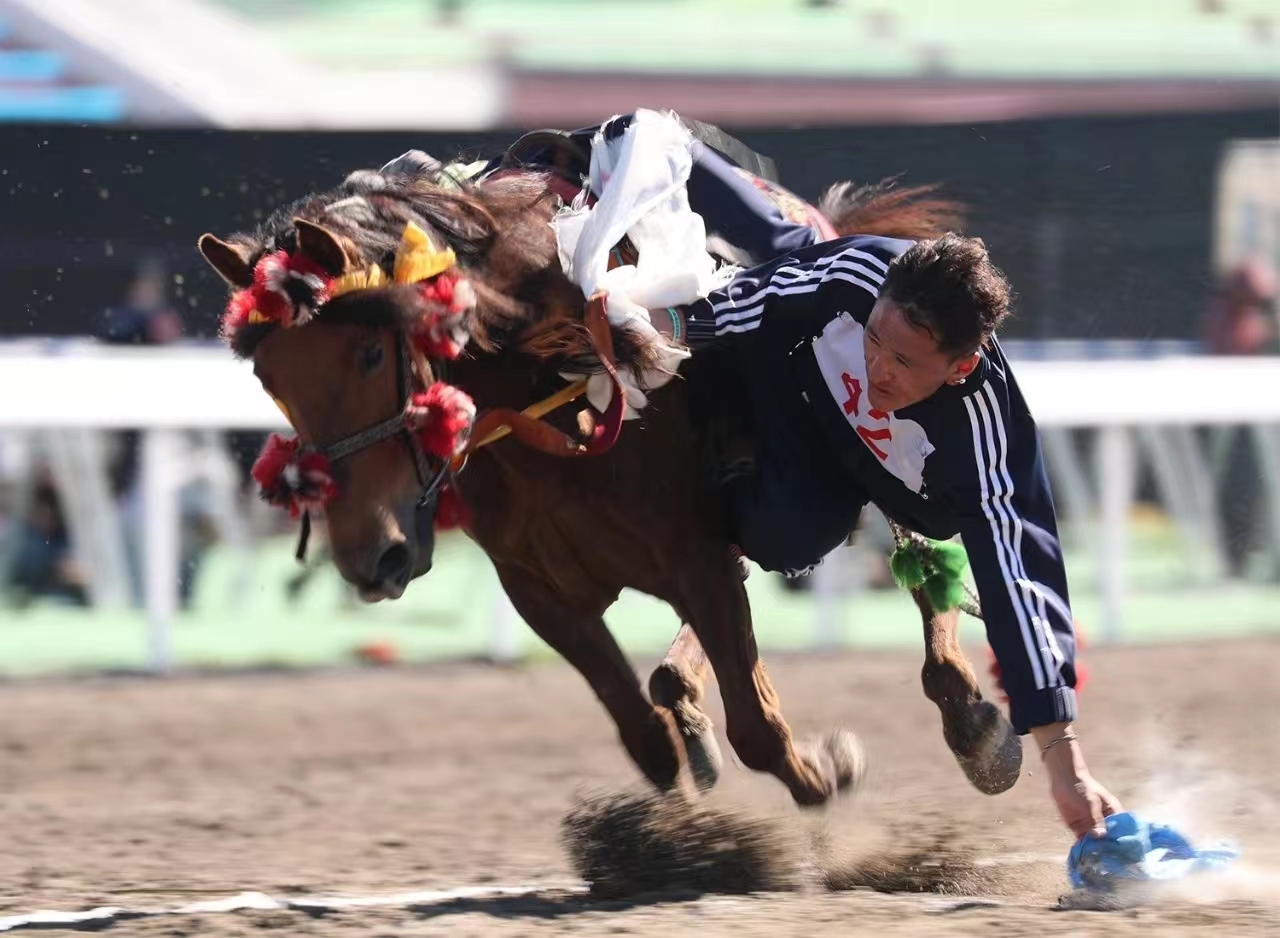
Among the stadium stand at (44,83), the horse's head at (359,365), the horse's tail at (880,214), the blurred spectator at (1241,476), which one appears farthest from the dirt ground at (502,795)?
the stadium stand at (44,83)

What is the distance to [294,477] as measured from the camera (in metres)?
3.31

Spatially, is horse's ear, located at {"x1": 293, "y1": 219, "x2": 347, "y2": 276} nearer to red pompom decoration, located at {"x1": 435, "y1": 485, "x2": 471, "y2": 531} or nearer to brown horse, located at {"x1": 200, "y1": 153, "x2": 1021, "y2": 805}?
brown horse, located at {"x1": 200, "y1": 153, "x2": 1021, "y2": 805}

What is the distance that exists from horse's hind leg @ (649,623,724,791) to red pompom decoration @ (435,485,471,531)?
2.31 feet

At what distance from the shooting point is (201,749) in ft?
19.4

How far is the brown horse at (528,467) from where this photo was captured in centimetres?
333

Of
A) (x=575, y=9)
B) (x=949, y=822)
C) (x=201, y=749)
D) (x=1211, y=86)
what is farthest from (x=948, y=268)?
(x=575, y=9)

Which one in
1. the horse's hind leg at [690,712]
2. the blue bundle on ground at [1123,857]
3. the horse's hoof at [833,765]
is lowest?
the blue bundle on ground at [1123,857]

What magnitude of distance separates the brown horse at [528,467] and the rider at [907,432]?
0.47ft

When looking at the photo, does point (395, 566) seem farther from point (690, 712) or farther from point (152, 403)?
point (152, 403)

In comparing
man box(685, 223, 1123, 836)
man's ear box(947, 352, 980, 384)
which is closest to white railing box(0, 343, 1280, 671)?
man box(685, 223, 1123, 836)

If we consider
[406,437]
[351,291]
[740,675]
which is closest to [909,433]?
[740,675]

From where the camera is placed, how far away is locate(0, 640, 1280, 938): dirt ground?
356cm

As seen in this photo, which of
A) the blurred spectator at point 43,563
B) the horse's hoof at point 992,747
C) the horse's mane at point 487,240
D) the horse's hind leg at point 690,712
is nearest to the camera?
the horse's mane at point 487,240

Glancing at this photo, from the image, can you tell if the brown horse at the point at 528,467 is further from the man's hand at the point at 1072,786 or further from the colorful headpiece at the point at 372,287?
the man's hand at the point at 1072,786
